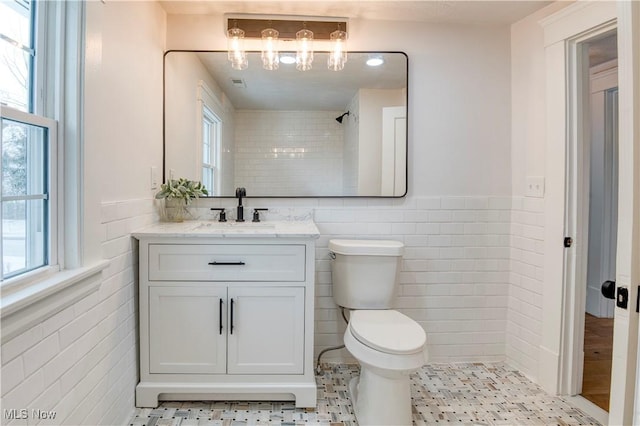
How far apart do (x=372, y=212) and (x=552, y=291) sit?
3.64 ft

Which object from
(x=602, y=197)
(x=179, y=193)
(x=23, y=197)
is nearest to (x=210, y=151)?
(x=179, y=193)

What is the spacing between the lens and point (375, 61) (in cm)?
239

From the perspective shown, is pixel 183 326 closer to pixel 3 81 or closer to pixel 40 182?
pixel 40 182

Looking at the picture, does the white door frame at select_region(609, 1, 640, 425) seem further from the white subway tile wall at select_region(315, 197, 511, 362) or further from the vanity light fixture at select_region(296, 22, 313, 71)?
the vanity light fixture at select_region(296, 22, 313, 71)

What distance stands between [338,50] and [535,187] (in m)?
1.44

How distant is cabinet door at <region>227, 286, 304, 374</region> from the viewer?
1903mm

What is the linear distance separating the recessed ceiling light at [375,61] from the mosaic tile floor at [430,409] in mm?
1928

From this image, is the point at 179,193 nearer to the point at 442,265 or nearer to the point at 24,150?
the point at 24,150

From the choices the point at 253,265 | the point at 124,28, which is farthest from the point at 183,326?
the point at 124,28

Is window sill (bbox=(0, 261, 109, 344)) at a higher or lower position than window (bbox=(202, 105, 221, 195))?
lower

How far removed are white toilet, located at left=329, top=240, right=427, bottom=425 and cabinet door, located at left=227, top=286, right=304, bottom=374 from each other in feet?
0.91

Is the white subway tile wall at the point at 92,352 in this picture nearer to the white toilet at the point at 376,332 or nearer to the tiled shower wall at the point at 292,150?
the tiled shower wall at the point at 292,150

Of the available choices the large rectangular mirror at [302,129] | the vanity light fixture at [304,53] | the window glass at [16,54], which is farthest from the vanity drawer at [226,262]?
the vanity light fixture at [304,53]
